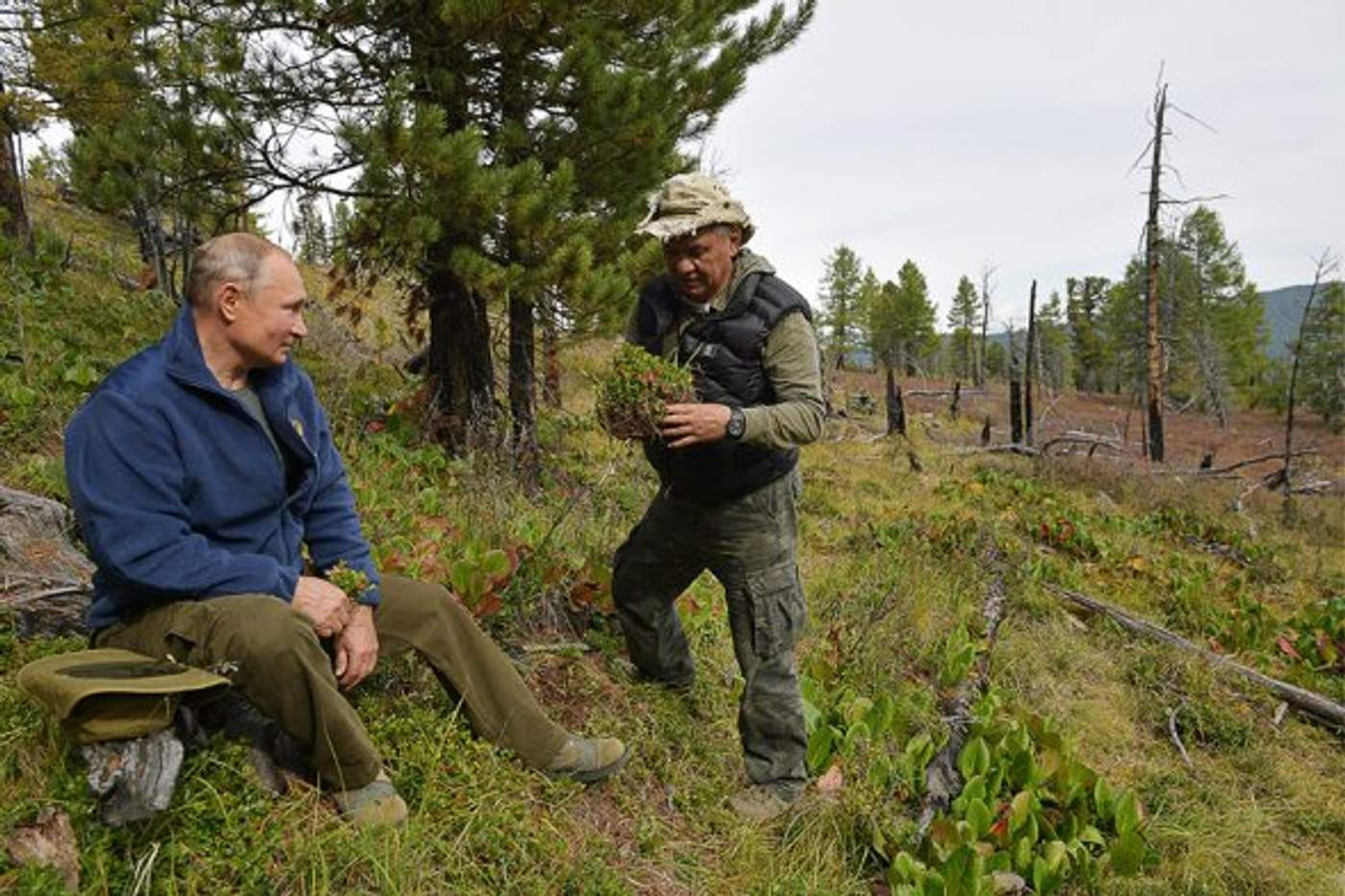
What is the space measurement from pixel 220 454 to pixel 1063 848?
3.41m

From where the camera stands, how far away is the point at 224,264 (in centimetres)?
234

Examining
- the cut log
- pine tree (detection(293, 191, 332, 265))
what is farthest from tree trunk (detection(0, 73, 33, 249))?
the cut log

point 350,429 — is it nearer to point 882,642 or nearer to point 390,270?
point 390,270

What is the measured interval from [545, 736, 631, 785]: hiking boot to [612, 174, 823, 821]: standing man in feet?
1.79

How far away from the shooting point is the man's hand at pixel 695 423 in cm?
273

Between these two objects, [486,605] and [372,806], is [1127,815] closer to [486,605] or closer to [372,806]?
[486,605]

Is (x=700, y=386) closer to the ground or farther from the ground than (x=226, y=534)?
farther from the ground

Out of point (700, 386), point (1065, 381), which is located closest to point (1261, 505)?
point (700, 386)

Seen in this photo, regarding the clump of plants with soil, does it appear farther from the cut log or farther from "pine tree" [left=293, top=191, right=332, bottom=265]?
"pine tree" [left=293, top=191, right=332, bottom=265]

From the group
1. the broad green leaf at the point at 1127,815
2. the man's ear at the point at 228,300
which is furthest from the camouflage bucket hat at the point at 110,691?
the broad green leaf at the point at 1127,815

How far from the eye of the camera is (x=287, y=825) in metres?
2.25

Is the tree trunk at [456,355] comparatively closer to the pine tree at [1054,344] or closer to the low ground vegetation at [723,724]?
the low ground vegetation at [723,724]

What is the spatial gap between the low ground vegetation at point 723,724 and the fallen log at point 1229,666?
0.15 metres

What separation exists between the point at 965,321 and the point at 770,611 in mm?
74887
